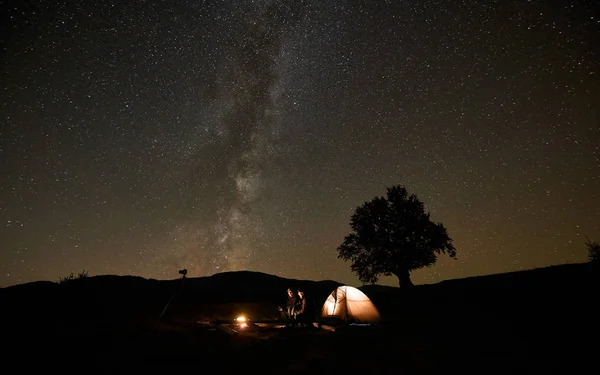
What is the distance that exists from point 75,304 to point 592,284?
24308 millimetres

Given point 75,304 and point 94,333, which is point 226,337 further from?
point 75,304

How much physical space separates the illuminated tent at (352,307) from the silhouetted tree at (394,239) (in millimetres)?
10897

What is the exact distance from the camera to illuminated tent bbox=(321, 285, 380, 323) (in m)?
13.7

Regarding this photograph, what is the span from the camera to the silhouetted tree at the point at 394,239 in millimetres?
23906

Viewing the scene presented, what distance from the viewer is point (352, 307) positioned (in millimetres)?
13977

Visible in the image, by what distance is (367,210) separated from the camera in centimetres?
2672

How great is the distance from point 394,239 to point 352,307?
476 inches

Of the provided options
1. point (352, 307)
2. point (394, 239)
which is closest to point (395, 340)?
point (352, 307)

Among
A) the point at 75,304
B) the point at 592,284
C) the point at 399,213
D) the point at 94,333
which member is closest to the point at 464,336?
the point at 592,284

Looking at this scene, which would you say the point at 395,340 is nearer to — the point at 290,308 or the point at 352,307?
the point at 352,307

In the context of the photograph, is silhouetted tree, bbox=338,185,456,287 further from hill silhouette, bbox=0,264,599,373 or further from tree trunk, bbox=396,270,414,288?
hill silhouette, bbox=0,264,599,373

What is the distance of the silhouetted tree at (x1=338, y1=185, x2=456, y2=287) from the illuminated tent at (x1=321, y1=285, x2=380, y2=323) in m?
10.9

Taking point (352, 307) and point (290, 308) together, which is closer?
point (352, 307)

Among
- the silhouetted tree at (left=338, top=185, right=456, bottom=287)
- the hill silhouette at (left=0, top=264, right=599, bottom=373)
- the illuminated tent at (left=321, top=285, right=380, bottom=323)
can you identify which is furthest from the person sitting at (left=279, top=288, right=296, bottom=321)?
the silhouetted tree at (left=338, top=185, right=456, bottom=287)
